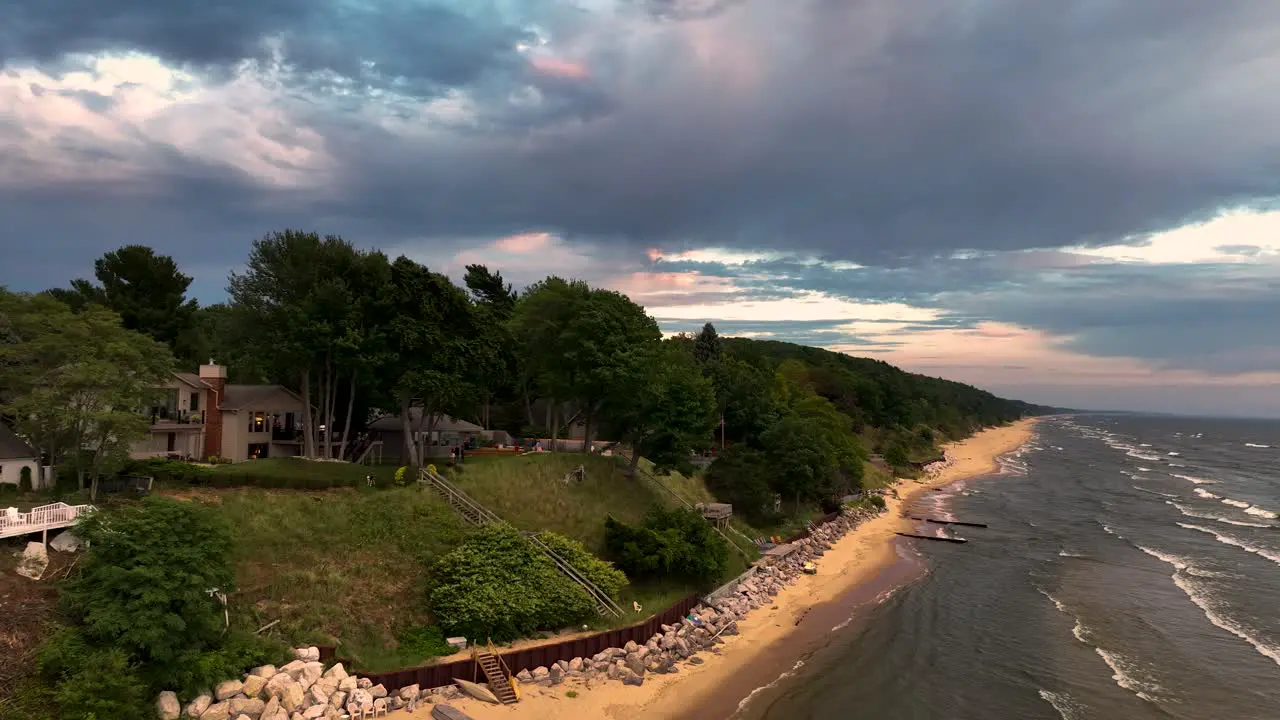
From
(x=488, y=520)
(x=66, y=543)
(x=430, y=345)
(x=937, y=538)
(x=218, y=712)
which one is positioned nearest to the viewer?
(x=218, y=712)

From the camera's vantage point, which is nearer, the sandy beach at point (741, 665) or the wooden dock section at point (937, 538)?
the sandy beach at point (741, 665)

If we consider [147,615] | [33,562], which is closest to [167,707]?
[147,615]

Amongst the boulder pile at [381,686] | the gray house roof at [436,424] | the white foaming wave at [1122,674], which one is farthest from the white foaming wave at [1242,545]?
the gray house roof at [436,424]

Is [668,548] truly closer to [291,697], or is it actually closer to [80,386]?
[291,697]

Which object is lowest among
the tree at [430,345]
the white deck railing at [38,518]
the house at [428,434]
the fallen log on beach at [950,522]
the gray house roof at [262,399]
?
the fallen log on beach at [950,522]

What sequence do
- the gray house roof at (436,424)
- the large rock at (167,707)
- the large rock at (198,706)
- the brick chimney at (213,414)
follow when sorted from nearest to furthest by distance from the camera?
the large rock at (167,707), the large rock at (198,706), the brick chimney at (213,414), the gray house roof at (436,424)

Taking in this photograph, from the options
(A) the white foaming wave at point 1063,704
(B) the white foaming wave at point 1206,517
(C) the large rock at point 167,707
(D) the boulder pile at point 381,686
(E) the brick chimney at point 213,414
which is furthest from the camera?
(B) the white foaming wave at point 1206,517

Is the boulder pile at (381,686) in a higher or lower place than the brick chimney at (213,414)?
lower

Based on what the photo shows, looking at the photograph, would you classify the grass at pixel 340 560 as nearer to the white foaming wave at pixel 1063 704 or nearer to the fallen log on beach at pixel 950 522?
the white foaming wave at pixel 1063 704
